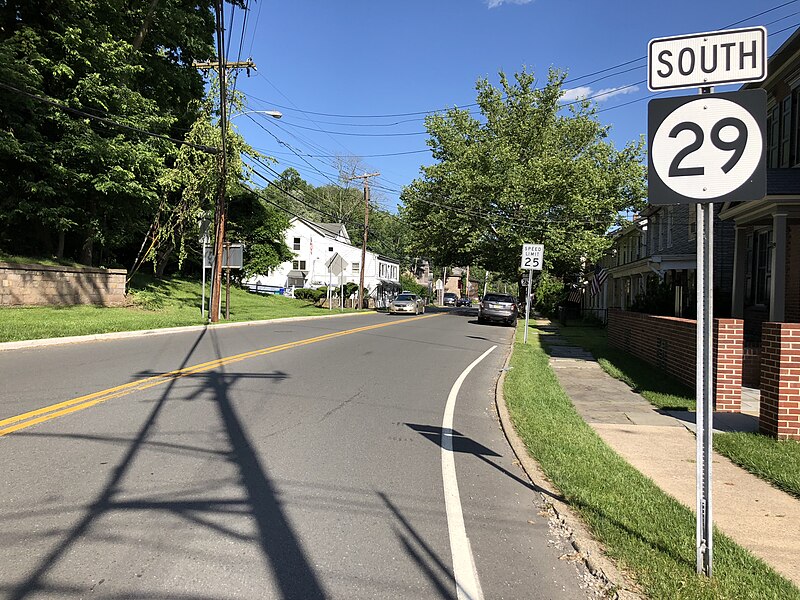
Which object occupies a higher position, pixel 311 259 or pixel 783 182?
pixel 311 259

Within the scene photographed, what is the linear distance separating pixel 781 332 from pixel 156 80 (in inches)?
1113

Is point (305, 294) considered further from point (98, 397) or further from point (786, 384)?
point (786, 384)

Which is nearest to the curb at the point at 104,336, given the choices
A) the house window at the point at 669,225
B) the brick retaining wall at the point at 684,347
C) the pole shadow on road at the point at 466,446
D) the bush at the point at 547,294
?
the pole shadow on road at the point at 466,446

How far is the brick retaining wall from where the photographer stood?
8305 millimetres

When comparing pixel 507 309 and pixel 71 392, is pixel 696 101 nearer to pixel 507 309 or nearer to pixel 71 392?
pixel 71 392

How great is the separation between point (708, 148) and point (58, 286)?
73.9 ft

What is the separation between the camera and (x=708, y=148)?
3.57 metres

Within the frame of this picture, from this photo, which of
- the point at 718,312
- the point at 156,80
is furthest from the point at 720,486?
the point at 156,80

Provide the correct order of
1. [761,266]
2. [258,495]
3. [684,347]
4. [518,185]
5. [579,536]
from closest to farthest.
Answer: [579,536] < [258,495] < [684,347] < [761,266] < [518,185]

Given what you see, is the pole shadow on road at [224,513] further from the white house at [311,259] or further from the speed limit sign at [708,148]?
the white house at [311,259]

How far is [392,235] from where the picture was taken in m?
89.0

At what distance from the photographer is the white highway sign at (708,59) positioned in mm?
3615

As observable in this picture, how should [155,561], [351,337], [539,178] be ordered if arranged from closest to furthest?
1. [155,561]
2. [351,337]
3. [539,178]

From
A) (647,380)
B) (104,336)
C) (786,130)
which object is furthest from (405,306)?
(647,380)
